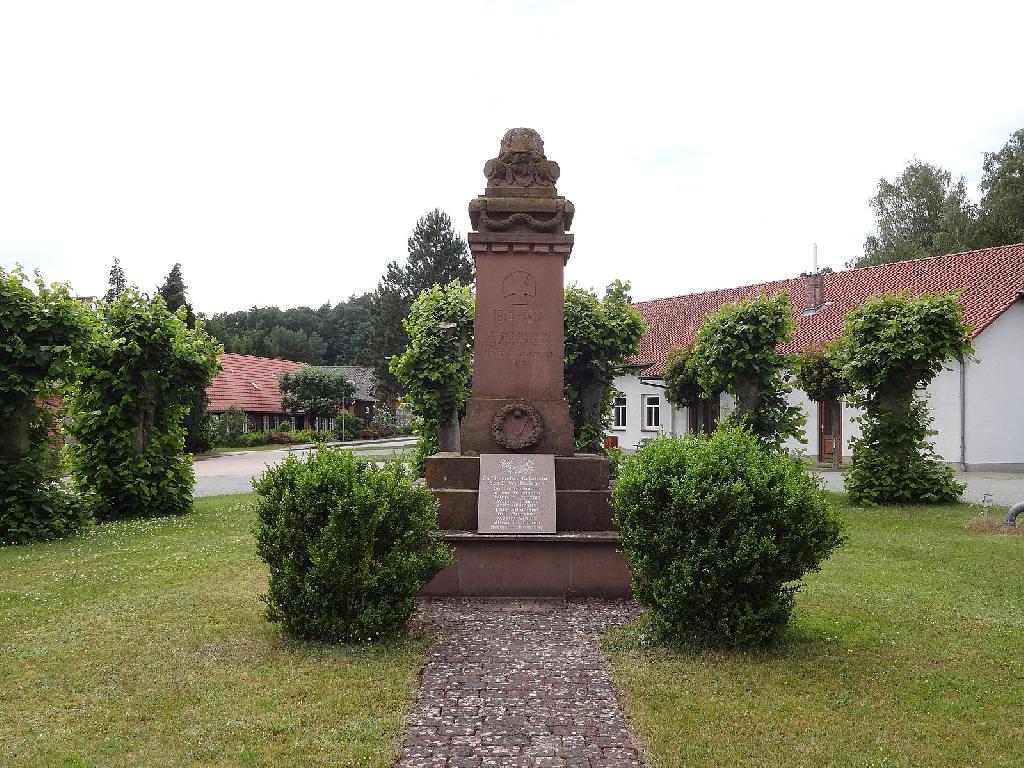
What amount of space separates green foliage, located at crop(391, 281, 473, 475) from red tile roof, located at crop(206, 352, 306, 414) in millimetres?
30147

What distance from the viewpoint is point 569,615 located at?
23.1 ft

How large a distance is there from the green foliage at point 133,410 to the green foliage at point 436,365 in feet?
12.7

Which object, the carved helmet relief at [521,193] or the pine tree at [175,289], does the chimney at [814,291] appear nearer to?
the carved helmet relief at [521,193]

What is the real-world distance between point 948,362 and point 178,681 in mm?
17649

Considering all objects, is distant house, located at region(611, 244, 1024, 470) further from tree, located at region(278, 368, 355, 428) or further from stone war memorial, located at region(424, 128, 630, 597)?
tree, located at region(278, 368, 355, 428)

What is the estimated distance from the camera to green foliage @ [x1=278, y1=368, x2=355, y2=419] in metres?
49.8

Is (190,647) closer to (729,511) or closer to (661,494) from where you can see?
(661,494)

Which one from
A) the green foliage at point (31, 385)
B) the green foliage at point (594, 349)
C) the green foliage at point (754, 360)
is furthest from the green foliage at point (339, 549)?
the green foliage at point (754, 360)

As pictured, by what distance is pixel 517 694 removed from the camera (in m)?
4.98

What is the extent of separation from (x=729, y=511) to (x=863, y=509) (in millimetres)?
11006

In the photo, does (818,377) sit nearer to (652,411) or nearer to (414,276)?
(652,411)

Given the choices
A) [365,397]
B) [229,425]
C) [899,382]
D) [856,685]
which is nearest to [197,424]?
[229,425]

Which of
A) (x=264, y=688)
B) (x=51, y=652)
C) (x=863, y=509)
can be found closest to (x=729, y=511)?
(x=264, y=688)

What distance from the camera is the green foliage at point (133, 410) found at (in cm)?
1436
